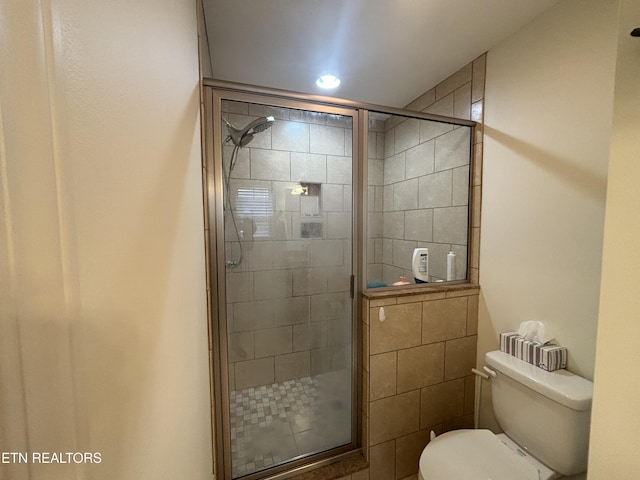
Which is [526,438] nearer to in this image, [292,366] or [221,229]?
[292,366]

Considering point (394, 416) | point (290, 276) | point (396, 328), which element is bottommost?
point (394, 416)

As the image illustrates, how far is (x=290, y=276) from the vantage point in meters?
1.38

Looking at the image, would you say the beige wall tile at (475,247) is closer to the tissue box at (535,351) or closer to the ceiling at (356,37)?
the tissue box at (535,351)

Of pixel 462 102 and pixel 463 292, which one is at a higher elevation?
pixel 462 102

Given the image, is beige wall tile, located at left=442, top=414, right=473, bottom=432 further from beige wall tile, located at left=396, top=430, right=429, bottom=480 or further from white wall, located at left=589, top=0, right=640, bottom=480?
white wall, located at left=589, top=0, right=640, bottom=480

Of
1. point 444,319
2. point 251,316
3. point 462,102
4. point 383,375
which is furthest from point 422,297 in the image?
point 462,102

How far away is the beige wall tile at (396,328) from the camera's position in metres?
1.27

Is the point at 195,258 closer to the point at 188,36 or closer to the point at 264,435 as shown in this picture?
the point at 188,36

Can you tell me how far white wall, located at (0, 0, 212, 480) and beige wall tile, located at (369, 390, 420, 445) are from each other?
1.01m

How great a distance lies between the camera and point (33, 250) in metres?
0.21

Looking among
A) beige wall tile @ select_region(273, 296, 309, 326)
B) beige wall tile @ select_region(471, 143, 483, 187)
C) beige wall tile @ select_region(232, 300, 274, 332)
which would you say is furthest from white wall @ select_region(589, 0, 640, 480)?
beige wall tile @ select_region(232, 300, 274, 332)

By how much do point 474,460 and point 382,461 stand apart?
1.72 feet

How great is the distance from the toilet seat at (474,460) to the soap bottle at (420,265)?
748 millimetres

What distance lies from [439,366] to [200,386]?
1.22 meters
